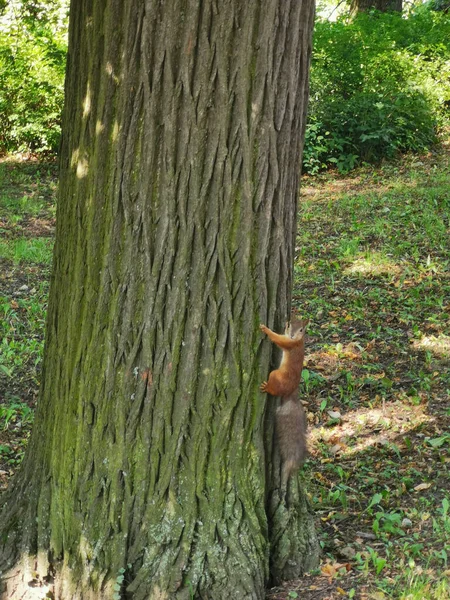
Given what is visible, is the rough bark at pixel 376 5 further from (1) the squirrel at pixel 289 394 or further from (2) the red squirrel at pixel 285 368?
(2) the red squirrel at pixel 285 368

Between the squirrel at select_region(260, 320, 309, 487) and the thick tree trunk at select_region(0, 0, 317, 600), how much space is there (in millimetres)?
63

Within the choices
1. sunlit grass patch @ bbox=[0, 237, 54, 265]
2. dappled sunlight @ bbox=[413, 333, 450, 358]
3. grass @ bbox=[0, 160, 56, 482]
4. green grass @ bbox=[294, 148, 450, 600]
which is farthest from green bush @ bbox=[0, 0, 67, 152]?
dappled sunlight @ bbox=[413, 333, 450, 358]

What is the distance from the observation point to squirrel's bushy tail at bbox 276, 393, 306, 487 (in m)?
3.64

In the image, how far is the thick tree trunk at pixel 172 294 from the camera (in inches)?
129

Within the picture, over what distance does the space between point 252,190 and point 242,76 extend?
48 centimetres

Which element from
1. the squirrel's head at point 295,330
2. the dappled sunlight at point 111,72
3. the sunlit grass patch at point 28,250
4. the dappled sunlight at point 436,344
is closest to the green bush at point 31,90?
the sunlit grass patch at point 28,250

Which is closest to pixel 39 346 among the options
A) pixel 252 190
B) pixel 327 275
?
pixel 327 275

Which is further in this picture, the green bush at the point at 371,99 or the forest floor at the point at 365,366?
the green bush at the point at 371,99

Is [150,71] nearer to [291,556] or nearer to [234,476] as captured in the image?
[234,476]

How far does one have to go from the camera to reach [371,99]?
11578mm

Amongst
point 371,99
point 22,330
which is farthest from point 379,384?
point 371,99

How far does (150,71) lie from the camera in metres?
A: 3.25

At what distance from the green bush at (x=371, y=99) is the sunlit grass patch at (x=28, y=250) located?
442 cm

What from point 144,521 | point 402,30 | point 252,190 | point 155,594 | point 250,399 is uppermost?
point 402,30
